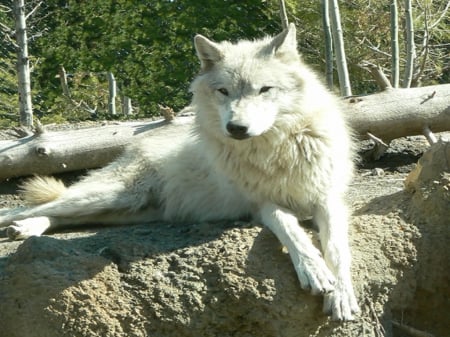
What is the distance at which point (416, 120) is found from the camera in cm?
725


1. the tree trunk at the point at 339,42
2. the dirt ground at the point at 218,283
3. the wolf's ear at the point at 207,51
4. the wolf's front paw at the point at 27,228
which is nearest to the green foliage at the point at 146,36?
the tree trunk at the point at 339,42

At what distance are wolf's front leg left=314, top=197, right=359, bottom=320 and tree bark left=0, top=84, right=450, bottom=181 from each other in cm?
257

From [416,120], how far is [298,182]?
9.18 feet

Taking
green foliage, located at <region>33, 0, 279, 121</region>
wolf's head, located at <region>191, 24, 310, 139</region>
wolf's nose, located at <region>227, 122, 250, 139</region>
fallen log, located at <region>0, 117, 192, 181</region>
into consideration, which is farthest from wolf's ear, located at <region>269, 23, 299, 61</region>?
green foliage, located at <region>33, 0, 279, 121</region>

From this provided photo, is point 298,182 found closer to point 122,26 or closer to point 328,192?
point 328,192

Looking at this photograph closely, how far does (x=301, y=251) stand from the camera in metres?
4.32

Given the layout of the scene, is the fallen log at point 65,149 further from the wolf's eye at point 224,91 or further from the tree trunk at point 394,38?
the tree trunk at point 394,38

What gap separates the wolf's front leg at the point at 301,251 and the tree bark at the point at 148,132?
2.71m

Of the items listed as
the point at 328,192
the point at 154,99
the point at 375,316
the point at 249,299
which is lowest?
the point at 154,99

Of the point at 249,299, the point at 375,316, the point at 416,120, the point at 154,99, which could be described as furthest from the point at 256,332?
the point at 154,99

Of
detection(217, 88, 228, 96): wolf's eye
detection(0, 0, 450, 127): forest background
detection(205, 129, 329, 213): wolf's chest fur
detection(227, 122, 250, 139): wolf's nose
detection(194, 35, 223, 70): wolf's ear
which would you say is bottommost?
detection(0, 0, 450, 127): forest background

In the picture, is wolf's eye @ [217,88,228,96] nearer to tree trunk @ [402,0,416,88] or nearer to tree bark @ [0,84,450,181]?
tree bark @ [0,84,450,181]

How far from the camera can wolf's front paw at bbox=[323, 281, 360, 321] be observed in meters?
4.15

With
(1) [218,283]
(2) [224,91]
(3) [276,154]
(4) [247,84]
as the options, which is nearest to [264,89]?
(4) [247,84]
